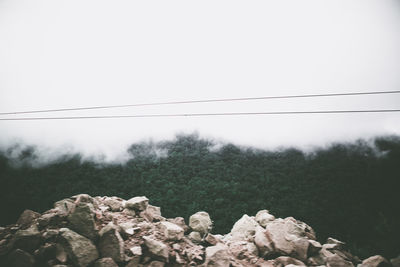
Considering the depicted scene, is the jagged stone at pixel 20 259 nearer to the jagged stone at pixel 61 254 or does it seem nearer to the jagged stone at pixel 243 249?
the jagged stone at pixel 61 254

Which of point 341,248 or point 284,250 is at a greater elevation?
point 284,250

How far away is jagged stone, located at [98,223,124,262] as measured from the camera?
649cm

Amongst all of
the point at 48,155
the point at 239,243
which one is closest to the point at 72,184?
the point at 48,155

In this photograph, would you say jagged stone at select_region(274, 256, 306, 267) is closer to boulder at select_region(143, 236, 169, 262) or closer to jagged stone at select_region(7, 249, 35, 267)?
boulder at select_region(143, 236, 169, 262)

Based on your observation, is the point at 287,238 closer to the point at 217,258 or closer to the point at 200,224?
the point at 217,258

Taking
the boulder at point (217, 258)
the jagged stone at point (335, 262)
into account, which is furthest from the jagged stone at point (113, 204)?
the jagged stone at point (335, 262)

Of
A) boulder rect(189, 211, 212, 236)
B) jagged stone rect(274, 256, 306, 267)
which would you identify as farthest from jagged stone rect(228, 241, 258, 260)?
boulder rect(189, 211, 212, 236)

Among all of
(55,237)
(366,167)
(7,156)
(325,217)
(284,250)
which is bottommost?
(325,217)

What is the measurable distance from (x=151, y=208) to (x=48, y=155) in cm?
6615

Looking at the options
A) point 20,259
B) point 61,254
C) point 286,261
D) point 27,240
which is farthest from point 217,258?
point 27,240

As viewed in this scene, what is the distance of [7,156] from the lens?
190 ft

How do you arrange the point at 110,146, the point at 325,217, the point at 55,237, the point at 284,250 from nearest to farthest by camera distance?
the point at 55,237 → the point at 284,250 → the point at 325,217 → the point at 110,146

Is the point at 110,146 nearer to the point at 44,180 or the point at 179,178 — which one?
the point at 44,180

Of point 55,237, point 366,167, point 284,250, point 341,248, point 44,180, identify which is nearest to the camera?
point 55,237
